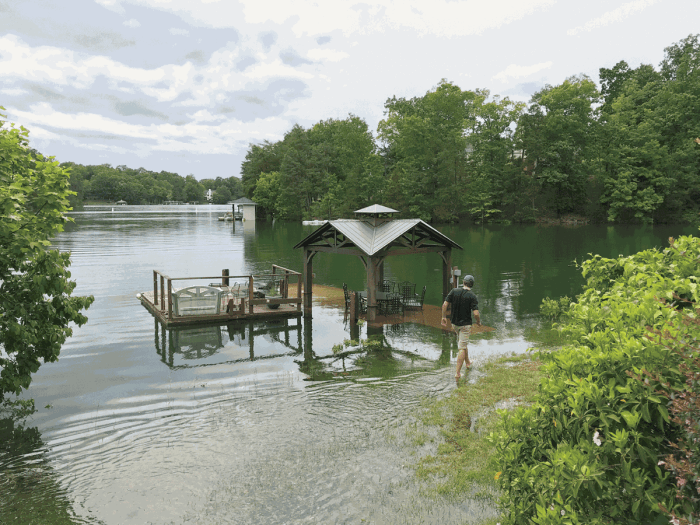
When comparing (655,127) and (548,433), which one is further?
(655,127)

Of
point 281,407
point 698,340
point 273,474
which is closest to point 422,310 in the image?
point 281,407

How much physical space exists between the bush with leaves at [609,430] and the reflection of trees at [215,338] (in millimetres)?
10235

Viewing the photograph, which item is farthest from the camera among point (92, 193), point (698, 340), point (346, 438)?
point (92, 193)

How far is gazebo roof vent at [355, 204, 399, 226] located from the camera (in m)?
16.4

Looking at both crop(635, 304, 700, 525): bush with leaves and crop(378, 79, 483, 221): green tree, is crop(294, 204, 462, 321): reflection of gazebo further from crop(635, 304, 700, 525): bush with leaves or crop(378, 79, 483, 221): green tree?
crop(378, 79, 483, 221): green tree

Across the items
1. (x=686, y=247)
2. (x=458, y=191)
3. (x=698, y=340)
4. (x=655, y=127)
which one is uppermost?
(x=655, y=127)

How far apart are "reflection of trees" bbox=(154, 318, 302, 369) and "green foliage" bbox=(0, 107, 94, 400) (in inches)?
160

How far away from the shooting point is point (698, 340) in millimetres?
2525

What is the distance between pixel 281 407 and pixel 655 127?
6399 cm

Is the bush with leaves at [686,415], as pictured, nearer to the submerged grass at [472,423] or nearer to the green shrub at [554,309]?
the submerged grass at [472,423]

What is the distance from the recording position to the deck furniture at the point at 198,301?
15750mm

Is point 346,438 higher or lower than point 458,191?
lower

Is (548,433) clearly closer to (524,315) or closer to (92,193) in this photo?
(524,315)

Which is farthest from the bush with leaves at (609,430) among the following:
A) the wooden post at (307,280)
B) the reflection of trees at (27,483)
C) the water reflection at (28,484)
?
the wooden post at (307,280)
